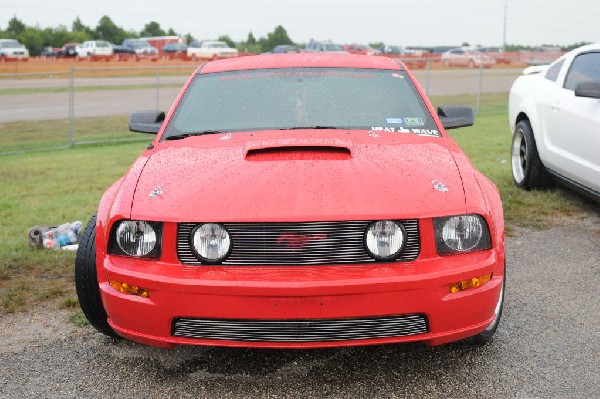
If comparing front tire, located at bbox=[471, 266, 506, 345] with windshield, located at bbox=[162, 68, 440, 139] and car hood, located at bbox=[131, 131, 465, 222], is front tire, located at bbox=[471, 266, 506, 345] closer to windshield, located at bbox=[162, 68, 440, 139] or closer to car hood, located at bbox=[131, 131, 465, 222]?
car hood, located at bbox=[131, 131, 465, 222]

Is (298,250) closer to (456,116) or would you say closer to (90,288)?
(90,288)

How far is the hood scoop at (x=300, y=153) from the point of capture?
3.71 metres

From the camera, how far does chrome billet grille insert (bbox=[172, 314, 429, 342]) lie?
3.17 metres

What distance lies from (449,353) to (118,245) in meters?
1.73

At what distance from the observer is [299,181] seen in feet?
11.3

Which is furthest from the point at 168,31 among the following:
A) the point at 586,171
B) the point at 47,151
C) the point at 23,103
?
the point at 586,171

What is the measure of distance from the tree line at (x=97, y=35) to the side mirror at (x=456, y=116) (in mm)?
69404

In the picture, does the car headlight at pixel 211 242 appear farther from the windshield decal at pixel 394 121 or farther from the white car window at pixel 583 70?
the white car window at pixel 583 70

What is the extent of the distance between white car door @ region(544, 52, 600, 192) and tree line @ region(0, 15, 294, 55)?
2667 inches

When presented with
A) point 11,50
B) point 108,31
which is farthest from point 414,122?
point 108,31

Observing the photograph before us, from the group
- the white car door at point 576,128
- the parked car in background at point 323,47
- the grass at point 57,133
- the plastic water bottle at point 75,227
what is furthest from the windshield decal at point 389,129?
the parked car in background at point 323,47

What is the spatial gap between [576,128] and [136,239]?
15.8 ft

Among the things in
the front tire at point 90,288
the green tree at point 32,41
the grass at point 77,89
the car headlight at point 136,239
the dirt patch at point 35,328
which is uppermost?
the green tree at point 32,41

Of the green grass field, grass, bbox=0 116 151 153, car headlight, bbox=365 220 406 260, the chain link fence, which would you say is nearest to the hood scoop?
car headlight, bbox=365 220 406 260
